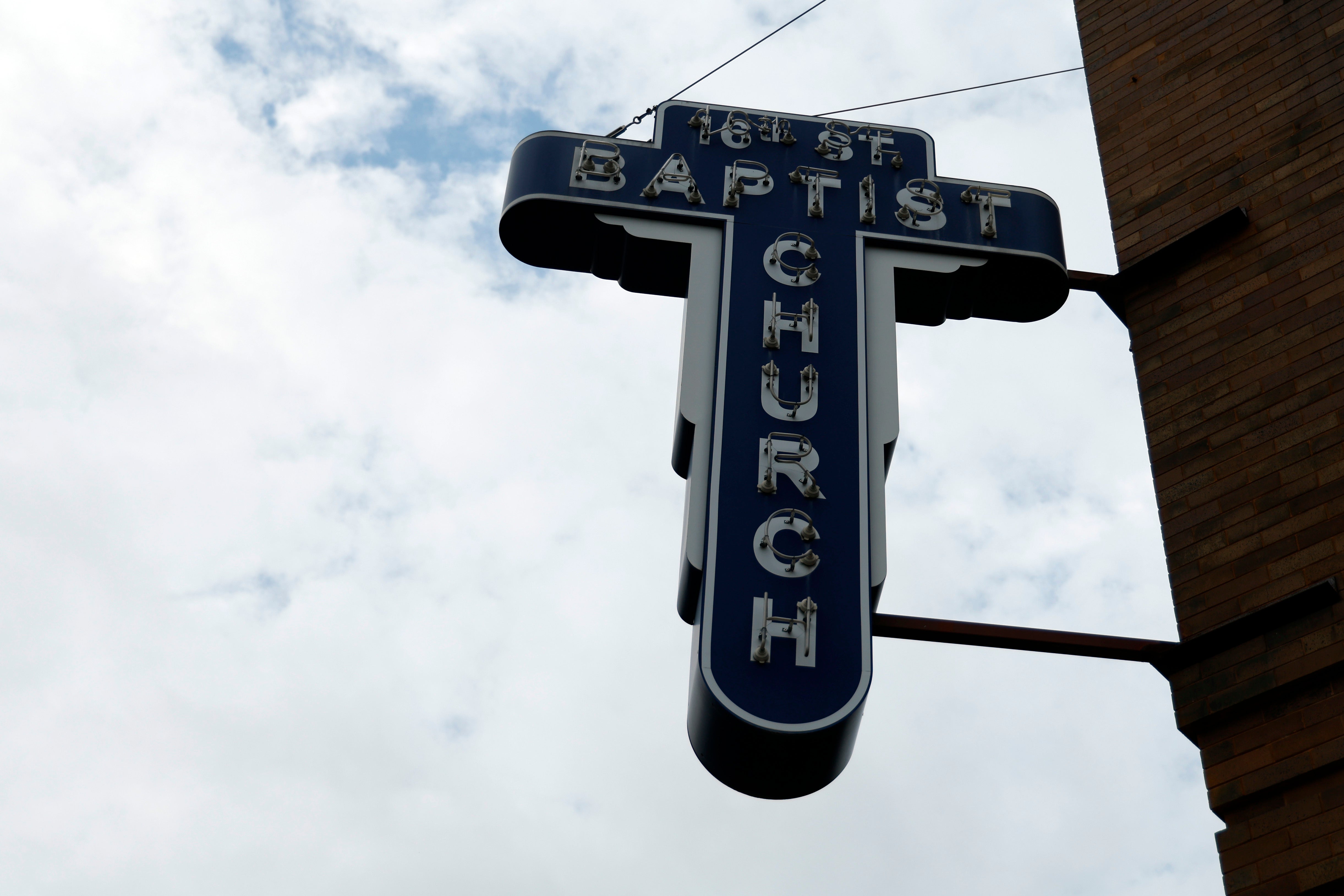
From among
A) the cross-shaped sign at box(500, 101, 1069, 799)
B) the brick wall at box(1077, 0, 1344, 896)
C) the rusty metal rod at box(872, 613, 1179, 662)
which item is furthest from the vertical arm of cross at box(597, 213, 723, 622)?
the brick wall at box(1077, 0, 1344, 896)

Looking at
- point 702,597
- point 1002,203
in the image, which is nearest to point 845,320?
point 1002,203

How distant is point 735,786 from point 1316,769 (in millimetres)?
3205

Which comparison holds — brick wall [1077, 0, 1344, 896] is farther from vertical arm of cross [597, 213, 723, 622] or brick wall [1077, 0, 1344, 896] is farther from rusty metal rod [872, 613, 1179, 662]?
vertical arm of cross [597, 213, 723, 622]

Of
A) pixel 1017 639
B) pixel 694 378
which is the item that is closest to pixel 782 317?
pixel 694 378

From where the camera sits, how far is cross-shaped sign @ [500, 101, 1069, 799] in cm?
814

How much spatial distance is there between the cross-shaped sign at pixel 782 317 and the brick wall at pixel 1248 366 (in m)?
1.04

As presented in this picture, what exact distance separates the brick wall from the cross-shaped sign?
40.9 inches

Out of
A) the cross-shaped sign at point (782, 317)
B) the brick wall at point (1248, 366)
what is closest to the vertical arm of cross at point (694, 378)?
the cross-shaped sign at point (782, 317)

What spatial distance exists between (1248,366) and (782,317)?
3.10 meters

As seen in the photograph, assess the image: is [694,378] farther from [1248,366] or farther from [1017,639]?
[1248,366]

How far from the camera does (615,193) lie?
34.8ft

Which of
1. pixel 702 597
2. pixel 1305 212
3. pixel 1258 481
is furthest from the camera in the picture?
pixel 1305 212

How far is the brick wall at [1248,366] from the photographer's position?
8.04 m

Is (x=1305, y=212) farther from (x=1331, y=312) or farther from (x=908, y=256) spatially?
Answer: (x=908, y=256)
